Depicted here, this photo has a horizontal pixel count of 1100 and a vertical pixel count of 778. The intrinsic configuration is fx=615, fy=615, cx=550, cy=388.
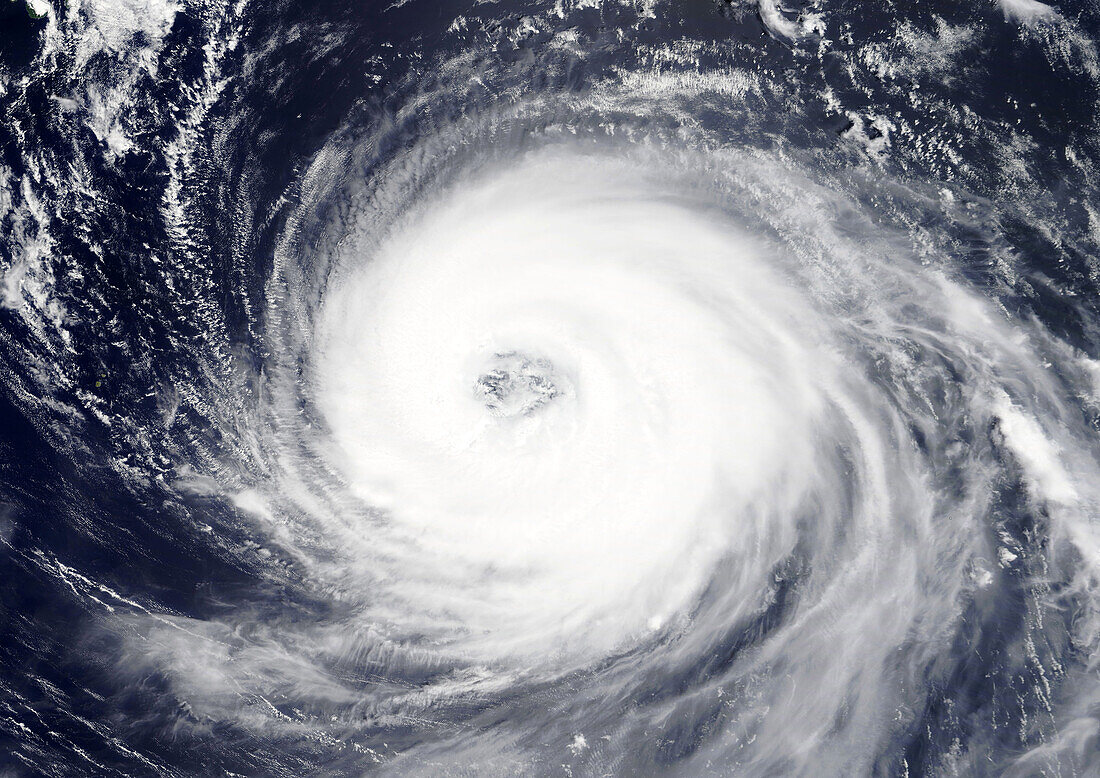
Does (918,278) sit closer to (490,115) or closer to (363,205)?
(490,115)

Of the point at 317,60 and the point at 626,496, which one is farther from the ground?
the point at 317,60

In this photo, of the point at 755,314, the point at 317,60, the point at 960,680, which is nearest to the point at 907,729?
the point at 960,680

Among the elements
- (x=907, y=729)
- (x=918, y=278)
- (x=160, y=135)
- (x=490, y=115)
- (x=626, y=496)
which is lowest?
(x=907, y=729)
